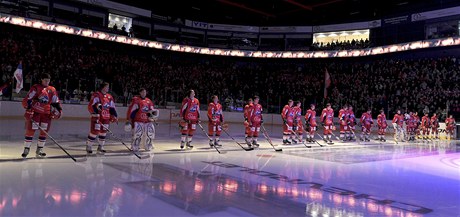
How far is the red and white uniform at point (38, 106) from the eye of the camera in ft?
23.2

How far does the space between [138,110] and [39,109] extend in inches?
91.5

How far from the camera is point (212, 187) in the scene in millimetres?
5582

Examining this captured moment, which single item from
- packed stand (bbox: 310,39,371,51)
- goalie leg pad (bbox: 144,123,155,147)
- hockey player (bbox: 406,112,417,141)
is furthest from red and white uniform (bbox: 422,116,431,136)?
goalie leg pad (bbox: 144,123,155,147)

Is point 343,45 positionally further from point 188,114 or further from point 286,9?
point 188,114

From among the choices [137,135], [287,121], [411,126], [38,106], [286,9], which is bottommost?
[137,135]

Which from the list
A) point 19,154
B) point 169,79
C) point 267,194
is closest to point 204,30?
point 169,79

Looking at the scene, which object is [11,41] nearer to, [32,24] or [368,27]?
[32,24]

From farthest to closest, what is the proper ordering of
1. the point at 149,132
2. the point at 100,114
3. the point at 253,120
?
the point at 253,120, the point at 149,132, the point at 100,114

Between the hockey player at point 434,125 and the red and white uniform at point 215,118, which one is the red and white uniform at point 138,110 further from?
the hockey player at point 434,125

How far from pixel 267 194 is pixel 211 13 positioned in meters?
30.7

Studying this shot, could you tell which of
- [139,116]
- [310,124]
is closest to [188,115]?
[139,116]

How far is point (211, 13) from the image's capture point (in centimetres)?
3428

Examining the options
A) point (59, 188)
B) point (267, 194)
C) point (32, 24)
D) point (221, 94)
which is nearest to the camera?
point (59, 188)

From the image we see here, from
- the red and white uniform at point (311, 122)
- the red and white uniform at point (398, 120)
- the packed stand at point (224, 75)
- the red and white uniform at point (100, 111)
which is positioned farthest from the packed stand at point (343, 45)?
the red and white uniform at point (100, 111)
